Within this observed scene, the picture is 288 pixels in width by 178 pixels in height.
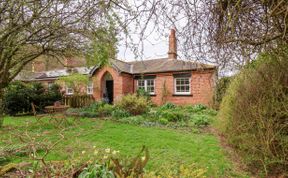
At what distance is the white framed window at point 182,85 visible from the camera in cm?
1777

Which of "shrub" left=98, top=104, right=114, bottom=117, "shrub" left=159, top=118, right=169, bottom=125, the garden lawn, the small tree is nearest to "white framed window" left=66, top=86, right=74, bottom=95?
the small tree

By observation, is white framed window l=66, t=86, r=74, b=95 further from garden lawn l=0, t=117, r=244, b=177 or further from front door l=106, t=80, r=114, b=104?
garden lawn l=0, t=117, r=244, b=177

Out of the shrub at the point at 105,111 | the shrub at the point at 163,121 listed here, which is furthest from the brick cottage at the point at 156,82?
the shrub at the point at 163,121

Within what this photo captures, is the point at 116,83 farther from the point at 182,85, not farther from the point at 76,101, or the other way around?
the point at 182,85

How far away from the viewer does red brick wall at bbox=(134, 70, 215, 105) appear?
54.5 ft

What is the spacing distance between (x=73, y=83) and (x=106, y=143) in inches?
583

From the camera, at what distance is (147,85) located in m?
19.8

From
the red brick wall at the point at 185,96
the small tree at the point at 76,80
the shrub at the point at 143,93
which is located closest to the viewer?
the red brick wall at the point at 185,96

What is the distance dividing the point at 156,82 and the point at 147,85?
983mm

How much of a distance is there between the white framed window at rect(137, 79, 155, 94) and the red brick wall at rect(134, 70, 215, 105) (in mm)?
470

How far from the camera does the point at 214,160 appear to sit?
17.5ft

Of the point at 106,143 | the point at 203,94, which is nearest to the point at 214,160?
the point at 106,143

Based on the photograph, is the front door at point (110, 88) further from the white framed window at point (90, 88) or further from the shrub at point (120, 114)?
the shrub at point (120, 114)

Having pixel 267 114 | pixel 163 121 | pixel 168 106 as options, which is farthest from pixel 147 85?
pixel 267 114
